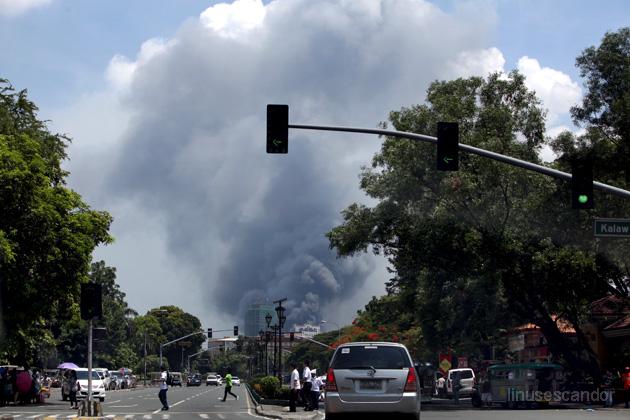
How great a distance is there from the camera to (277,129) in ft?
62.7

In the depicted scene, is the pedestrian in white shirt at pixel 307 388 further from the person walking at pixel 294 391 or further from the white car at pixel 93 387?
the white car at pixel 93 387

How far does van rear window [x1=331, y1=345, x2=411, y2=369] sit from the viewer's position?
1905 centimetres

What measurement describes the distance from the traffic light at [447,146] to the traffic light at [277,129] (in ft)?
10.7

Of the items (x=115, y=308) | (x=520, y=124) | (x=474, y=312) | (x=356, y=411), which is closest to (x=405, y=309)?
(x=474, y=312)

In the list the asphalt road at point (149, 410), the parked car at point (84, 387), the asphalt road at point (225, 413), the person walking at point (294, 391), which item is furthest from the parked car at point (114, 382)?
the person walking at point (294, 391)

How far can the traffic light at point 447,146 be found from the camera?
63.9ft

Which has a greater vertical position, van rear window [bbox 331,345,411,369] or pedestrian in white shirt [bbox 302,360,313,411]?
van rear window [bbox 331,345,411,369]

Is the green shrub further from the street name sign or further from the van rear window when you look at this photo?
the van rear window

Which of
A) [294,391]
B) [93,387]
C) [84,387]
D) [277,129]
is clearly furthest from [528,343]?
[277,129]

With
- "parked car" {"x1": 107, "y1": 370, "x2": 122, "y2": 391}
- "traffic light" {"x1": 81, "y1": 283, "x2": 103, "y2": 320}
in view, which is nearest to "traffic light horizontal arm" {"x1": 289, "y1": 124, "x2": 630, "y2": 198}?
"traffic light" {"x1": 81, "y1": 283, "x2": 103, "y2": 320}

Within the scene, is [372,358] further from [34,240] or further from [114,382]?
[114,382]

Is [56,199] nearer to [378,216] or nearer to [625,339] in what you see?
[378,216]

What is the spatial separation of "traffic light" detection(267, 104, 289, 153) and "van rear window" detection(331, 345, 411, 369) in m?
4.47

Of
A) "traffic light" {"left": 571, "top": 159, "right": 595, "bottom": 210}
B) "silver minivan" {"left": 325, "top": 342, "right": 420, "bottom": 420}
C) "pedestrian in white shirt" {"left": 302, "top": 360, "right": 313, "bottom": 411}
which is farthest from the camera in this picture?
"pedestrian in white shirt" {"left": 302, "top": 360, "right": 313, "bottom": 411}
